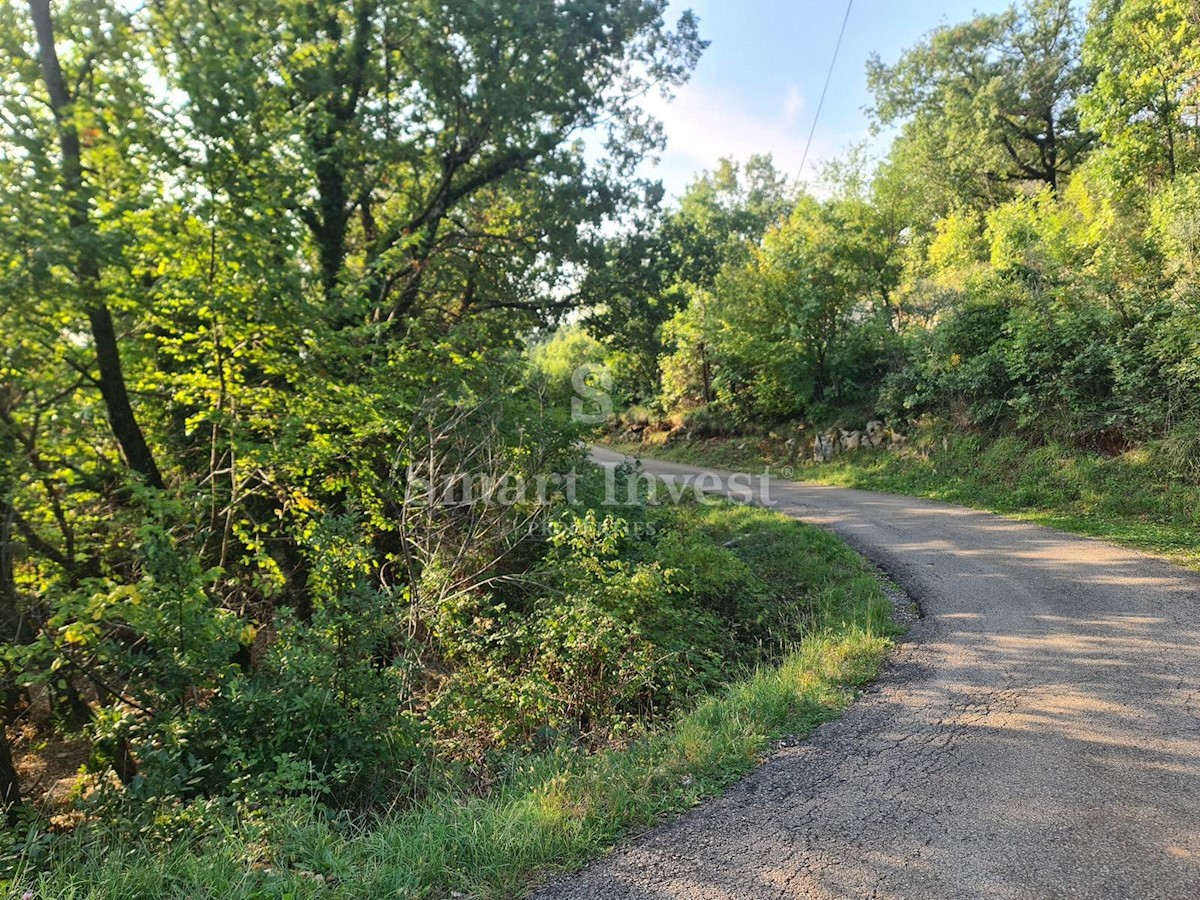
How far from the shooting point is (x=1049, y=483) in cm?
1034

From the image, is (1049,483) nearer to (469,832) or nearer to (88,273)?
(469,832)

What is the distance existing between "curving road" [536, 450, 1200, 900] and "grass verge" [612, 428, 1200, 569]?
2825 mm

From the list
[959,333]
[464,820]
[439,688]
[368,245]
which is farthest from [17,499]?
[959,333]

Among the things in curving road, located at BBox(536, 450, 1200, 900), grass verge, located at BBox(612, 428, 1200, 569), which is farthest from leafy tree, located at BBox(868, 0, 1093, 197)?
curving road, located at BBox(536, 450, 1200, 900)

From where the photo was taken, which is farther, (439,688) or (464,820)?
(439,688)

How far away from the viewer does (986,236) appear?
1631 centimetres

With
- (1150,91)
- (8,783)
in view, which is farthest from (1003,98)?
(8,783)

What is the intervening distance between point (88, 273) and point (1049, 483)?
13.4 metres

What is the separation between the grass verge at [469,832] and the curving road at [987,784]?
175 millimetres

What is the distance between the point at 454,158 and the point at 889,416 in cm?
1203

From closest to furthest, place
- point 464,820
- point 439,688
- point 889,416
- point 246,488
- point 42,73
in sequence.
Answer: point 464,820, point 42,73, point 439,688, point 246,488, point 889,416

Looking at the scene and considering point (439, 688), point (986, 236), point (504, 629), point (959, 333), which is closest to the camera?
point (439, 688)

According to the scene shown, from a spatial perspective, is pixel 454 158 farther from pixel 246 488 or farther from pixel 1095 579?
pixel 1095 579

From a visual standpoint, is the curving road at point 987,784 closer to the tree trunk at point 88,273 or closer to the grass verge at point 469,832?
the grass verge at point 469,832
